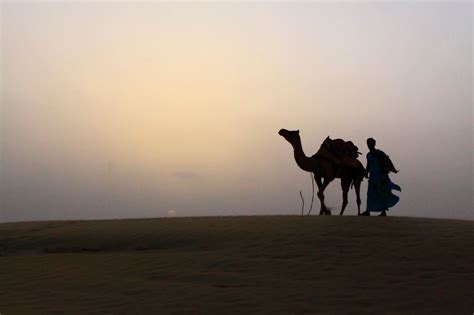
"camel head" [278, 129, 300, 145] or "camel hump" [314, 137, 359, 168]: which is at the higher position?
"camel head" [278, 129, 300, 145]

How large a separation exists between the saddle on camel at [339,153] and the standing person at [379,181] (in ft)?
3.23

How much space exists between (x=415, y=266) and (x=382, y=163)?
553 centimetres

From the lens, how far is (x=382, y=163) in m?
15.2

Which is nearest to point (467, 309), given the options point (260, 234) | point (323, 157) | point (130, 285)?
point (130, 285)

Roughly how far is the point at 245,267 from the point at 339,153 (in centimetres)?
670

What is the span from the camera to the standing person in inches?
600

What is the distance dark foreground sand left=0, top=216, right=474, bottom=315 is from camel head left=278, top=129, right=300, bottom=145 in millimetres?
2173

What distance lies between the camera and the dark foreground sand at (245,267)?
25.4ft

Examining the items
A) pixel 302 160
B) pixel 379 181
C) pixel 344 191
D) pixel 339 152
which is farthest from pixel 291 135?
pixel 379 181

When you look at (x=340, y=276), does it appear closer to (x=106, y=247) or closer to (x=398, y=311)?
(x=398, y=311)

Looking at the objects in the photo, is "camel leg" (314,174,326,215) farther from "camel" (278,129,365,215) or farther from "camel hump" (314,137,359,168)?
"camel hump" (314,137,359,168)

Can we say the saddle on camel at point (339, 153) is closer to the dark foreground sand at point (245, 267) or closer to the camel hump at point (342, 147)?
the camel hump at point (342, 147)

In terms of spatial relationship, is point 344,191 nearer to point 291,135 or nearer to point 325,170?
point 325,170

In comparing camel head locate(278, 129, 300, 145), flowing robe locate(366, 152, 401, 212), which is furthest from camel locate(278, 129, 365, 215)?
flowing robe locate(366, 152, 401, 212)
